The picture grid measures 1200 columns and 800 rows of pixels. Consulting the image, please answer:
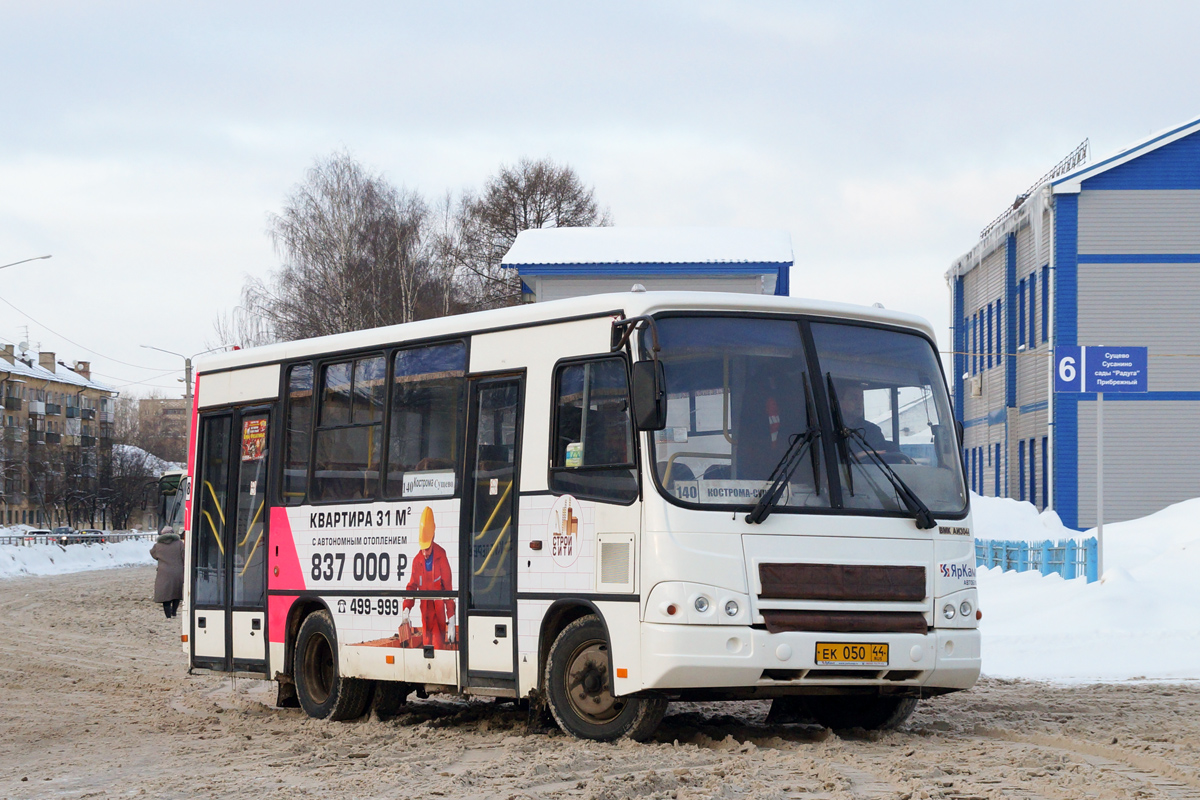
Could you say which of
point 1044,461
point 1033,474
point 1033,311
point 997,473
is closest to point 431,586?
point 1044,461

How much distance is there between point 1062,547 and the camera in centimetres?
2383

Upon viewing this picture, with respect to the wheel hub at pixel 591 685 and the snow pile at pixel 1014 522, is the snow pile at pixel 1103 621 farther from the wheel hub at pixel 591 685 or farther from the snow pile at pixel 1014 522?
the snow pile at pixel 1014 522

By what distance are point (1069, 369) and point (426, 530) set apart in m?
12.3

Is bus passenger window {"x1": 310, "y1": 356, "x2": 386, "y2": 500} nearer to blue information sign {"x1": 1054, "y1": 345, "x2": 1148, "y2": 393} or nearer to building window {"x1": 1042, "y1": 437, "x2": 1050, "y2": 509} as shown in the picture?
blue information sign {"x1": 1054, "y1": 345, "x2": 1148, "y2": 393}

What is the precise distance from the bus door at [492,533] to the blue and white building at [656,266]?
22628 mm

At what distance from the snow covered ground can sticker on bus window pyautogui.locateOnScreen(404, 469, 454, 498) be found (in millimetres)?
6647

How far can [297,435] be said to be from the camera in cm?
1351

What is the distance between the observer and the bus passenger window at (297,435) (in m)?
13.4

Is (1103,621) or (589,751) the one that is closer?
(589,751)

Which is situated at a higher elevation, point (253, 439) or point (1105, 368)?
point (1105, 368)

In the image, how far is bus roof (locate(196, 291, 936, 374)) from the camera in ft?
33.2

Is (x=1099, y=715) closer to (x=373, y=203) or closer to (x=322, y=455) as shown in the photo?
(x=322, y=455)

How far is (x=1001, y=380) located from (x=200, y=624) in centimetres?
3612

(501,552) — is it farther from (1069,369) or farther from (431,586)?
(1069,369)
